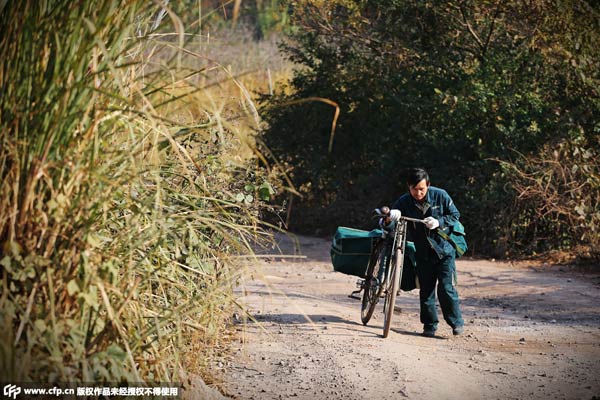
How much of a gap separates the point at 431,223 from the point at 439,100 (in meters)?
6.42

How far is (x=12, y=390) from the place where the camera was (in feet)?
12.0

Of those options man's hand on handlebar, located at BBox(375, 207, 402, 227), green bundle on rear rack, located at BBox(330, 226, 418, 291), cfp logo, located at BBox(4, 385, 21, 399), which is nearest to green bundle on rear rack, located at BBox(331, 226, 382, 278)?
green bundle on rear rack, located at BBox(330, 226, 418, 291)

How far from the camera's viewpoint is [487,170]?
1362cm

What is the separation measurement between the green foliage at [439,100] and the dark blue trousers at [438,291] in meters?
5.35

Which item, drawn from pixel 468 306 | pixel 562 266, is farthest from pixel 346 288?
pixel 562 266

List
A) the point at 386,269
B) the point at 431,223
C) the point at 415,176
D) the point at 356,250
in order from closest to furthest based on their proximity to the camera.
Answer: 1. the point at 431,223
2. the point at 415,176
3. the point at 386,269
4. the point at 356,250

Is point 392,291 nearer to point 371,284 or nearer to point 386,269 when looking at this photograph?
point 386,269

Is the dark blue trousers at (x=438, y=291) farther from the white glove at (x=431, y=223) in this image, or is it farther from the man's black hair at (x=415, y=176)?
the man's black hair at (x=415, y=176)

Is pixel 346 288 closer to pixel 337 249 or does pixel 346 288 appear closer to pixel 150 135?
pixel 337 249

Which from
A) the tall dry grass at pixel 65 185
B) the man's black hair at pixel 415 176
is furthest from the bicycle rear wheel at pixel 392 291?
the tall dry grass at pixel 65 185

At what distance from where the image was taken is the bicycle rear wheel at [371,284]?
26.4 feet

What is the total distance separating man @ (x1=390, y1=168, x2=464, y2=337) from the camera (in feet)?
25.5

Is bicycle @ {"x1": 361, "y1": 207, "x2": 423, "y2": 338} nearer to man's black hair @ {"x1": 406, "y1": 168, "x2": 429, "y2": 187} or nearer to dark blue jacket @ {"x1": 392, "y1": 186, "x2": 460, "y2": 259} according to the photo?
dark blue jacket @ {"x1": 392, "y1": 186, "x2": 460, "y2": 259}

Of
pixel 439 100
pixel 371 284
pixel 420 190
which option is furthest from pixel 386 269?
pixel 439 100
